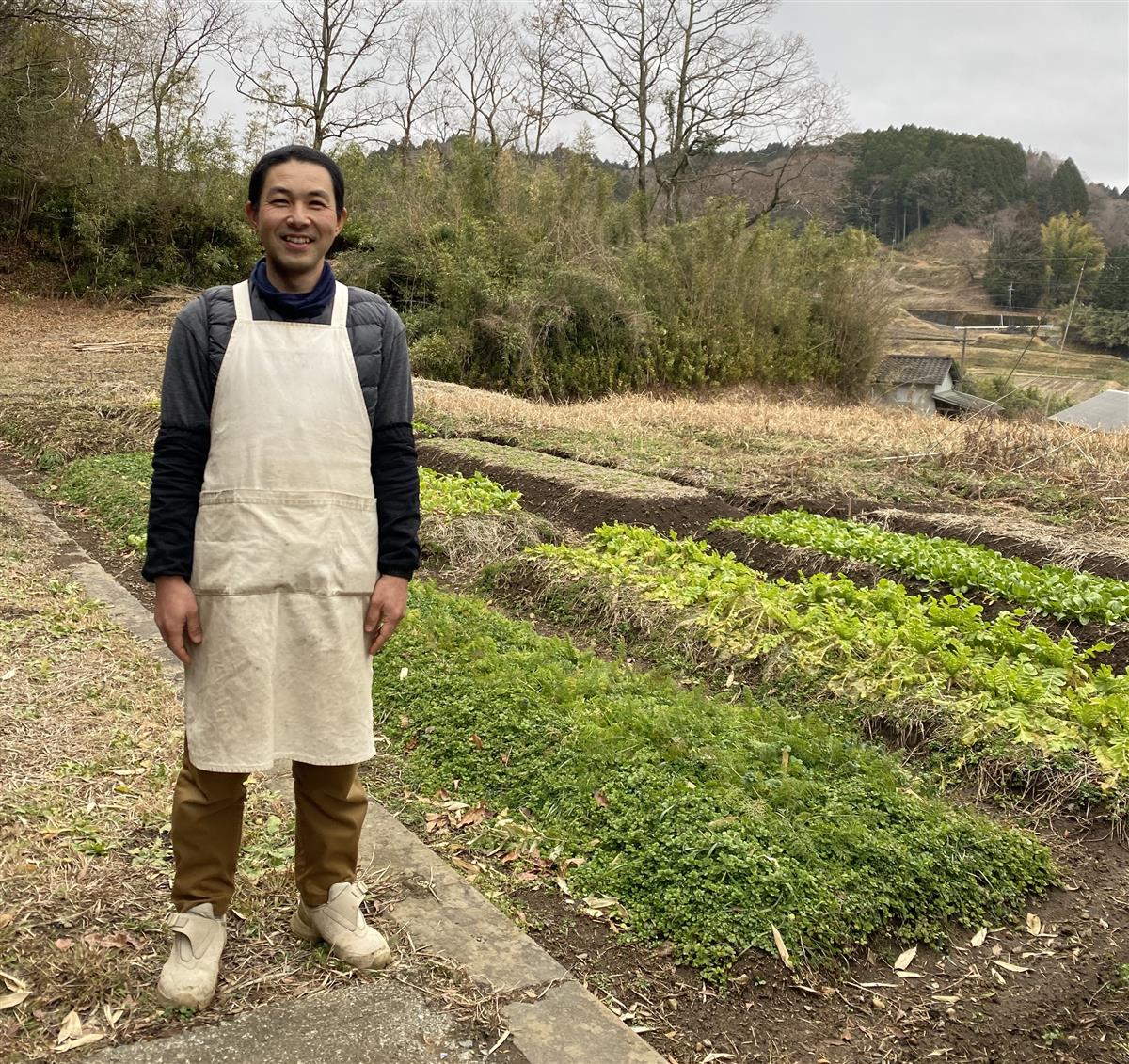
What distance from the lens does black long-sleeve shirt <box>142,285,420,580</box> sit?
2.21 metres

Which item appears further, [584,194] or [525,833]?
[584,194]

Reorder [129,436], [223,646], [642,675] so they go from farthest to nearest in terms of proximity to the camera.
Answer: [129,436] → [642,675] → [223,646]

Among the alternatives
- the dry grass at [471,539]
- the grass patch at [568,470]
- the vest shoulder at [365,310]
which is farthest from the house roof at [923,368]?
the vest shoulder at [365,310]

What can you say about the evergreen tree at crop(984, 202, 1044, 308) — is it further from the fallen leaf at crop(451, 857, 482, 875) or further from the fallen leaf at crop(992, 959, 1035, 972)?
the fallen leaf at crop(451, 857, 482, 875)

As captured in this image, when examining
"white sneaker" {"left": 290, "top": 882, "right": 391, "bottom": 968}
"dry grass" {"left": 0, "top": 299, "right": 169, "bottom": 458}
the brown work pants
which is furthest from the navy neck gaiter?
"dry grass" {"left": 0, "top": 299, "right": 169, "bottom": 458}

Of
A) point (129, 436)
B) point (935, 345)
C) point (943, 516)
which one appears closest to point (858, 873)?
point (943, 516)

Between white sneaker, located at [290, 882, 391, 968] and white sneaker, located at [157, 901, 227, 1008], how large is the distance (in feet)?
0.79

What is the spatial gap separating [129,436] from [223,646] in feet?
30.4

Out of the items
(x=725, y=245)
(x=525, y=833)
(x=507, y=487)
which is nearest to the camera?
(x=525, y=833)

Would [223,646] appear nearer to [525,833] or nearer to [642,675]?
[525,833]

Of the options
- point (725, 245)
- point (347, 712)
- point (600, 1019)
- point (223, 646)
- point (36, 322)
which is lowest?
point (600, 1019)

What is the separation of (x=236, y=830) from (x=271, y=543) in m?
0.70

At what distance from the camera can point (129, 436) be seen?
10.7 meters

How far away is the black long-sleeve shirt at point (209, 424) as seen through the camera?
2.21m
